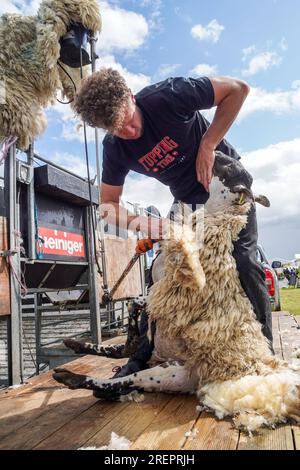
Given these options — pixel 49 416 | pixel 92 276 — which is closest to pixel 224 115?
pixel 49 416

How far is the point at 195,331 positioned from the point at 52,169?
8.27 ft

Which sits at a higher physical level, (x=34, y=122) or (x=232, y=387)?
(x=34, y=122)

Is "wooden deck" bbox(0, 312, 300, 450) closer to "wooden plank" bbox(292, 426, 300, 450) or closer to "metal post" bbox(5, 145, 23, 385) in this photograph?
"wooden plank" bbox(292, 426, 300, 450)

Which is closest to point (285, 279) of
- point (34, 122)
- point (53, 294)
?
point (53, 294)

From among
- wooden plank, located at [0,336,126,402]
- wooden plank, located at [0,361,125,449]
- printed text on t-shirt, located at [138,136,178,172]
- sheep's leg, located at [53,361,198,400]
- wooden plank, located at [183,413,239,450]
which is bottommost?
wooden plank, located at [0,336,126,402]

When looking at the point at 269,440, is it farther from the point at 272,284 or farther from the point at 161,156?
the point at 272,284

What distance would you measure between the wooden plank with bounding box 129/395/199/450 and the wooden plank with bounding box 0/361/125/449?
34 cm

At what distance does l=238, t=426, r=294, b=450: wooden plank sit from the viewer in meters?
1.29

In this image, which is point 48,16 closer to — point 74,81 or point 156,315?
point 74,81

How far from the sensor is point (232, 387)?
1.64m

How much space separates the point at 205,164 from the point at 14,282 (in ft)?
5.97

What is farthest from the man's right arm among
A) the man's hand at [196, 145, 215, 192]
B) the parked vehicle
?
the parked vehicle

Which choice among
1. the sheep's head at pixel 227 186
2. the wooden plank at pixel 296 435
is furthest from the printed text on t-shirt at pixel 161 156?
the wooden plank at pixel 296 435

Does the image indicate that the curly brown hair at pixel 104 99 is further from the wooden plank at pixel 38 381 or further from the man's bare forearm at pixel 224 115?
the wooden plank at pixel 38 381
